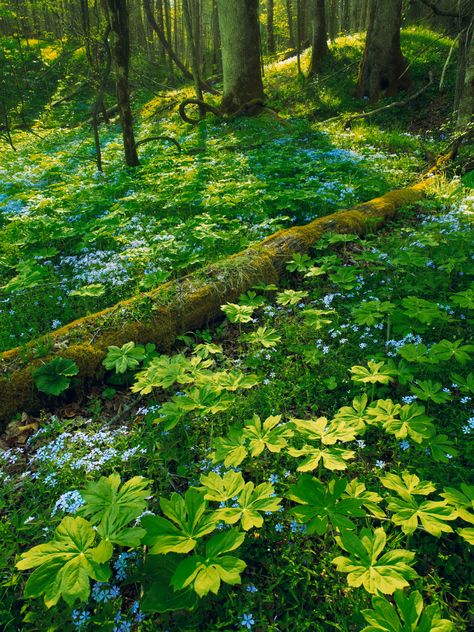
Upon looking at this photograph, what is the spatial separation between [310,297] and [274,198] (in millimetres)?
2032

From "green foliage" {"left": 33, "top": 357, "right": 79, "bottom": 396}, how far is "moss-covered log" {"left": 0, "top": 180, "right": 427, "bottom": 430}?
6cm

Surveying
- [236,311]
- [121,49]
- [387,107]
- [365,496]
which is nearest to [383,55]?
[387,107]

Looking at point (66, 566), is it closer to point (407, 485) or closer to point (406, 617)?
point (406, 617)

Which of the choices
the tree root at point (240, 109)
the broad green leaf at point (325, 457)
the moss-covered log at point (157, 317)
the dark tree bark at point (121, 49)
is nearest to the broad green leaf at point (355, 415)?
the broad green leaf at point (325, 457)

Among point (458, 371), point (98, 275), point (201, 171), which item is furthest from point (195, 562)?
point (201, 171)

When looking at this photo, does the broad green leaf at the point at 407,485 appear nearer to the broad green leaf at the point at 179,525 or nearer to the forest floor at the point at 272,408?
the forest floor at the point at 272,408

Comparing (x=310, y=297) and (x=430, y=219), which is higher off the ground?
(x=430, y=219)

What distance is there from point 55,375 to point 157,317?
3.09ft

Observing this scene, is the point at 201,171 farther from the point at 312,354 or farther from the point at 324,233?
the point at 312,354

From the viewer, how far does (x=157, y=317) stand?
3.44 meters

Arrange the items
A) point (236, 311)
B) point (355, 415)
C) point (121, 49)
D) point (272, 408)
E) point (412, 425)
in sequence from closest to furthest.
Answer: point (412, 425) → point (355, 415) → point (272, 408) → point (236, 311) → point (121, 49)

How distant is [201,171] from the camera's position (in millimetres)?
6992

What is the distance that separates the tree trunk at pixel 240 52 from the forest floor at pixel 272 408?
584 centimetres

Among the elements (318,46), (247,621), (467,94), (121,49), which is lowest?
(247,621)
